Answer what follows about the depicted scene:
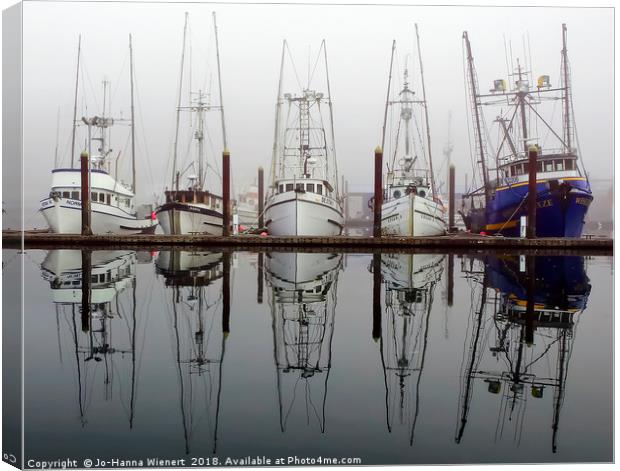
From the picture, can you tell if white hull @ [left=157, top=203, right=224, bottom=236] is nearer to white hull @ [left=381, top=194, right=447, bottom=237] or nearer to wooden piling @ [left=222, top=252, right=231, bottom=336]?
white hull @ [left=381, top=194, right=447, bottom=237]

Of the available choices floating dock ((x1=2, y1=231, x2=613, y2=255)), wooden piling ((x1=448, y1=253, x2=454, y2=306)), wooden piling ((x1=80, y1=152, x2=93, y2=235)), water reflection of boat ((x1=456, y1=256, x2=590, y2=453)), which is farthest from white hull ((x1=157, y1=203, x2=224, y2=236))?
water reflection of boat ((x1=456, y1=256, x2=590, y2=453))

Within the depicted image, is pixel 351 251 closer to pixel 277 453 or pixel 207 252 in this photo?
pixel 207 252

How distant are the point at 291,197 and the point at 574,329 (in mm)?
19034

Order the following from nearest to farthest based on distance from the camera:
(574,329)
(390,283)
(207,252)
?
1. (574,329)
2. (390,283)
3. (207,252)

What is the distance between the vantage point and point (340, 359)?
791cm

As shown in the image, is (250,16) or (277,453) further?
(250,16)

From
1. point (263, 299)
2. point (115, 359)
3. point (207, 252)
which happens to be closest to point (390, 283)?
point (263, 299)

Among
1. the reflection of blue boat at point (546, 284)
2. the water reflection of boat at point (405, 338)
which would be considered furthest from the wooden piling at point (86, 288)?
the reflection of blue boat at point (546, 284)

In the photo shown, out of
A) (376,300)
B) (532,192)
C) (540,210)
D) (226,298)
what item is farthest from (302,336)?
(540,210)

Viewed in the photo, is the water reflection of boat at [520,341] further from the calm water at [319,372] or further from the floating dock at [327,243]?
the floating dock at [327,243]

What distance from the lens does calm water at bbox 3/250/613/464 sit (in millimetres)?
5590

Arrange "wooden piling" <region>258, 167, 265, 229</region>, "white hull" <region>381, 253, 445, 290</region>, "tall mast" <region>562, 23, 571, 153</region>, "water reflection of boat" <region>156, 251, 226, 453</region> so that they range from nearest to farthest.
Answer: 1. "water reflection of boat" <region>156, 251, 226, 453</region>
2. "tall mast" <region>562, 23, 571, 153</region>
3. "white hull" <region>381, 253, 445, 290</region>
4. "wooden piling" <region>258, 167, 265, 229</region>

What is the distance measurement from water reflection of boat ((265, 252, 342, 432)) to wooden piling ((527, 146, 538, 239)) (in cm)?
1031

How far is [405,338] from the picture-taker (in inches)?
361
